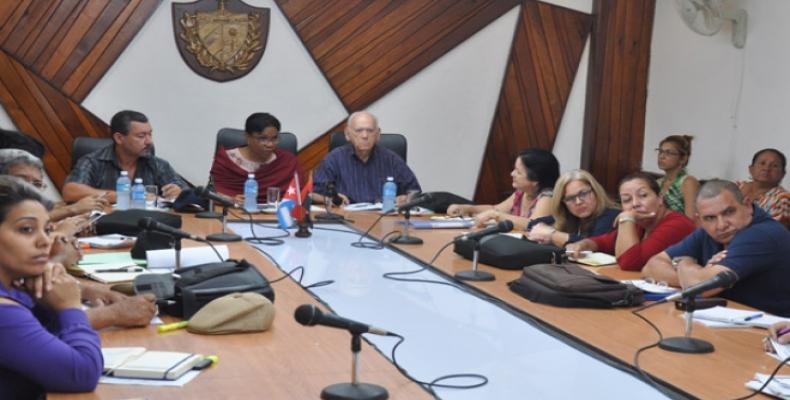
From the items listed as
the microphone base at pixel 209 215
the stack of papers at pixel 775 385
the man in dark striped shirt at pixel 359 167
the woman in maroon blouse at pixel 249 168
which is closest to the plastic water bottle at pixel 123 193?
the microphone base at pixel 209 215

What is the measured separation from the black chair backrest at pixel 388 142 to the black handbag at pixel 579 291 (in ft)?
9.89

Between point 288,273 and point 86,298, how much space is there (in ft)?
2.65

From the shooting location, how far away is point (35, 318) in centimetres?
179

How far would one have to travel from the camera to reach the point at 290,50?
21.1ft

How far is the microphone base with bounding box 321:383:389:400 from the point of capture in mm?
1758

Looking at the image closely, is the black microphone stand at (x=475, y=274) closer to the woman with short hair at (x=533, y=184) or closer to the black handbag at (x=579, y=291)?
the black handbag at (x=579, y=291)

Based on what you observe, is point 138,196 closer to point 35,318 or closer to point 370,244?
point 370,244

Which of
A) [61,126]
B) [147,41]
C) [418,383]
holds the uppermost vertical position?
[147,41]

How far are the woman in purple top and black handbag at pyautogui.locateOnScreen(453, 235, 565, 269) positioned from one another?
1641 millimetres

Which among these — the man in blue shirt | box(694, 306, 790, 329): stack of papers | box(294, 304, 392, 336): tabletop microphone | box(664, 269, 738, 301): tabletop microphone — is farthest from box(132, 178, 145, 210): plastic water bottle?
box(294, 304, 392, 336): tabletop microphone

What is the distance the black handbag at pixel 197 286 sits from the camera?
2.32 metres

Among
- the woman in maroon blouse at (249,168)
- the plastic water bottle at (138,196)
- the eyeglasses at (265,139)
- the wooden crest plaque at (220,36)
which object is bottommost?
the plastic water bottle at (138,196)

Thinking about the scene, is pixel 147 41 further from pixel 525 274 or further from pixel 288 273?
pixel 525 274

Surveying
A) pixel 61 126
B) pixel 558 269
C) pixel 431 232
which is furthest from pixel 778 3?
pixel 61 126
